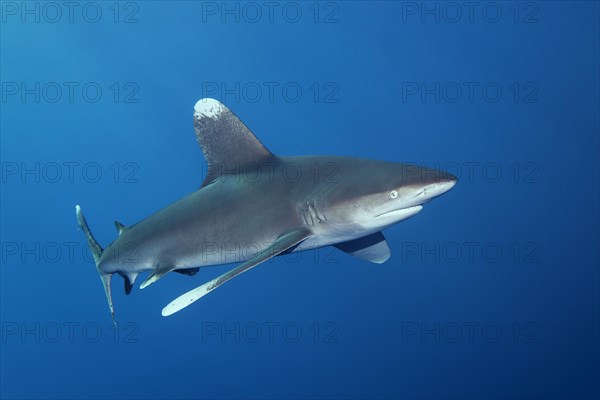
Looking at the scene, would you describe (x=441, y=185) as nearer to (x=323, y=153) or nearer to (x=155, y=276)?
(x=155, y=276)

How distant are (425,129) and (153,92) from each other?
6.18m

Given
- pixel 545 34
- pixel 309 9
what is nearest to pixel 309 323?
pixel 309 9

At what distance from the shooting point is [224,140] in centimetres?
469

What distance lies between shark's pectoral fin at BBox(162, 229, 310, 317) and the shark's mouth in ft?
2.08

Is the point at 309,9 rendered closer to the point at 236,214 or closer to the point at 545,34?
the point at 545,34

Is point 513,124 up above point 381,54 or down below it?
below

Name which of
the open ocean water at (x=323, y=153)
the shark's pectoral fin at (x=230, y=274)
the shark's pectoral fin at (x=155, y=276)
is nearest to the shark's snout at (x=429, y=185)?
the shark's pectoral fin at (x=230, y=274)

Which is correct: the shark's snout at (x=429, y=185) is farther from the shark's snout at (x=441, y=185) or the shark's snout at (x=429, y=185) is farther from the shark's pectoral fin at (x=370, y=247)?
the shark's pectoral fin at (x=370, y=247)

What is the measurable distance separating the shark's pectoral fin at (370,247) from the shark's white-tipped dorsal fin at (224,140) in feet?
4.52

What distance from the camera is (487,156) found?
11.8 m

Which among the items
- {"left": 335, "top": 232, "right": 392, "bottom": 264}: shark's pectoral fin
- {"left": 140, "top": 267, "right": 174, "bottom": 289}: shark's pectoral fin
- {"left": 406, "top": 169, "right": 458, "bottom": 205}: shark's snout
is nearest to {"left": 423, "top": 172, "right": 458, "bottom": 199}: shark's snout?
{"left": 406, "top": 169, "right": 458, "bottom": 205}: shark's snout

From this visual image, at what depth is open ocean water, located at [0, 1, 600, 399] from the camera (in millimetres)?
11055

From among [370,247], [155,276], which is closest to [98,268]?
[155,276]

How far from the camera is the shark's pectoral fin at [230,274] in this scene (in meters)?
3.63
